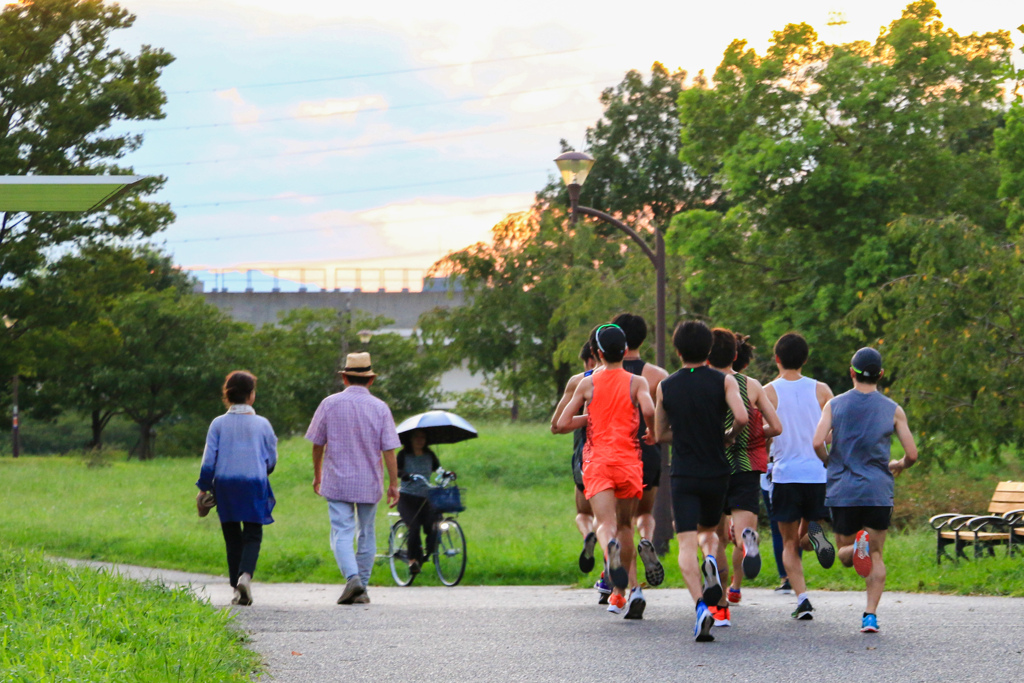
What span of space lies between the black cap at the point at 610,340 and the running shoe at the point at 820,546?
1641 millimetres

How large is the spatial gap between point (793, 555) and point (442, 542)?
5645mm

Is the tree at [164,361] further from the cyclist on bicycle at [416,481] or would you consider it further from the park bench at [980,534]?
the park bench at [980,534]

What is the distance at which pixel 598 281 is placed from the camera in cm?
3316

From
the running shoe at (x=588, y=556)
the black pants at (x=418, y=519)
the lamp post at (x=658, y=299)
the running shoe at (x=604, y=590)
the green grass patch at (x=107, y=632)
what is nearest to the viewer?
the green grass patch at (x=107, y=632)

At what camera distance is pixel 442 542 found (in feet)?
40.6

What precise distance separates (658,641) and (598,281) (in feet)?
88.9

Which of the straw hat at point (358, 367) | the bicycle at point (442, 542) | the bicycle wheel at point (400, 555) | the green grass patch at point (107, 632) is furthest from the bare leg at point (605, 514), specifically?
the bicycle wheel at point (400, 555)

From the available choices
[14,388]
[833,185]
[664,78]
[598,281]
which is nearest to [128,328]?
[14,388]

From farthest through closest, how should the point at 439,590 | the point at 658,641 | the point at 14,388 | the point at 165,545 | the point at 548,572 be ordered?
the point at 14,388 < the point at 165,545 < the point at 548,572 < the point at 439,590 < the point at 658,641

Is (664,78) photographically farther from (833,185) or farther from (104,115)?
(104,115)

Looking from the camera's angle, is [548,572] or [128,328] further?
[128,328]

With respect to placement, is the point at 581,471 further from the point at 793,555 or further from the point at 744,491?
the point at 793,555

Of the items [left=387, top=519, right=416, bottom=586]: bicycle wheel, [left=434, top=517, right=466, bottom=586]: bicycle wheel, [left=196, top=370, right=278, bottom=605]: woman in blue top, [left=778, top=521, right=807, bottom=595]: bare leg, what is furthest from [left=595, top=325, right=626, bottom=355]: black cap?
[left=387, top=519, right=416, bottom=586]: bicycle wheel

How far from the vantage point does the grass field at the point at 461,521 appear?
11.2m
